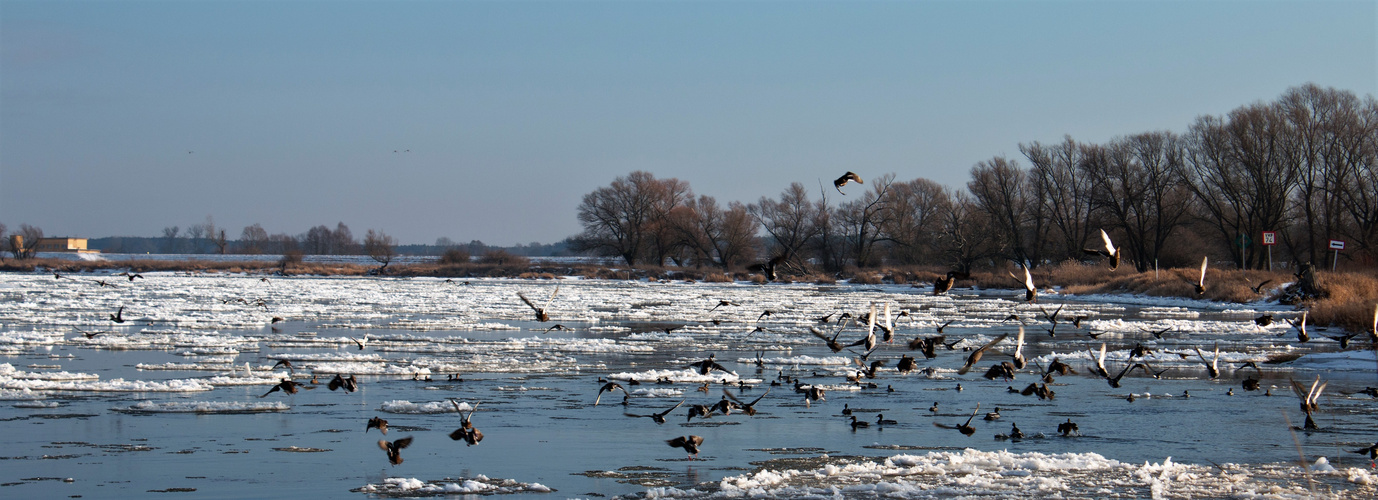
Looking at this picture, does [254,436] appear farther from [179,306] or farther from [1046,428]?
[179,306]

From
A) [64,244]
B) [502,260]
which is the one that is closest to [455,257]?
[502,260]

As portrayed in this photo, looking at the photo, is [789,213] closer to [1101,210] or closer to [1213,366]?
[1101,210]

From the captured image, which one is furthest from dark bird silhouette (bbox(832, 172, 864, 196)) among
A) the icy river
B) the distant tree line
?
the distant tree line

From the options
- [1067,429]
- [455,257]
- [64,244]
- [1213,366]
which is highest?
[64,244]

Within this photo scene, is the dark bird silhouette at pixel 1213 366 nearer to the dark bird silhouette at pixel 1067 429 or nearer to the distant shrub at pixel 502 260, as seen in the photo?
the dark bird silhouette at pixel 1067 429

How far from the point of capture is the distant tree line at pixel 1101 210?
47.9 metres

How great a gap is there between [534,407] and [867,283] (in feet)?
172

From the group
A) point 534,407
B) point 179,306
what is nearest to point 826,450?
point 534,407

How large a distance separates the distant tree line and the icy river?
65.3 ft

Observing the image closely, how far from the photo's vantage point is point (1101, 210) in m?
62.0

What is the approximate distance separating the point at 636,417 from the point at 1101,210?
191ft

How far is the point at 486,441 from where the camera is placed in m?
9.12

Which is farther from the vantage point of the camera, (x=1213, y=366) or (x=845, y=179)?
(x=1213, y=366)

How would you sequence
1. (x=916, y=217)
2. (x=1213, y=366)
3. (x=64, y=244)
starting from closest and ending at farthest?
(x=1213, y=366) < (x=916, y=217) < (x=64, y=244)
